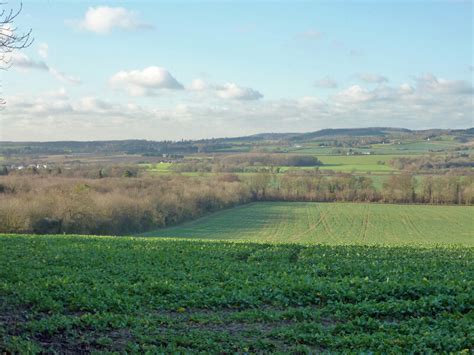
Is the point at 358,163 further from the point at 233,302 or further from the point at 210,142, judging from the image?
the point at 233,302

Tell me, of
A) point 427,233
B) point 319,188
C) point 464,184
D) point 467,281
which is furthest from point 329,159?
point 467,281

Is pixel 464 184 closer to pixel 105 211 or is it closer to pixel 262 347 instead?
pixel 105 211

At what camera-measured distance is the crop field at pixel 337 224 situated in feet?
195

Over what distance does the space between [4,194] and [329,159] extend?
82.9 metres

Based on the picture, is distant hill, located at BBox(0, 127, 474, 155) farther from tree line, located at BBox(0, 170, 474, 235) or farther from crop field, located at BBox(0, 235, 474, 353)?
crop field, located at BBox(0, 235, 474, 353)

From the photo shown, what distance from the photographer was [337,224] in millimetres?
70250

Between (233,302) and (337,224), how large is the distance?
197 feet

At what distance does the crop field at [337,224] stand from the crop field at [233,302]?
36924 mm

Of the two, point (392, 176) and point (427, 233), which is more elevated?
point (392, 176)

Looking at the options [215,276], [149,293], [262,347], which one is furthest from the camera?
[215,276]

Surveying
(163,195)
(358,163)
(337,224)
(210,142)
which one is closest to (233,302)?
(337,224)

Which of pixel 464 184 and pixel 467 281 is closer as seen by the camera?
pixel 467 281

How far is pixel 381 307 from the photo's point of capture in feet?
36.4

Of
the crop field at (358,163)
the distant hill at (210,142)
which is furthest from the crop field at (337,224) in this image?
the distant hill at (210,142)
